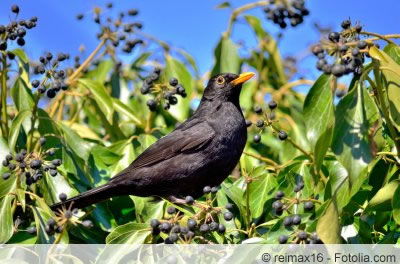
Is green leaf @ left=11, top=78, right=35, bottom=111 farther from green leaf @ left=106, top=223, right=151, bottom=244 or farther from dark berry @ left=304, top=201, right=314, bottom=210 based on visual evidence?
dark berry @ left=304, top=201, right=314, bottom=210

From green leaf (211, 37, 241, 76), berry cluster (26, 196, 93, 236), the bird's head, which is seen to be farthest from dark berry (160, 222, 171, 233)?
green leaf (211, 37, 241, 76)

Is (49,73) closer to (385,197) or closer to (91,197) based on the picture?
(91,197)

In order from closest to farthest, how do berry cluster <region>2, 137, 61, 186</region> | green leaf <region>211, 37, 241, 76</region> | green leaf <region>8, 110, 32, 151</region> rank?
berry cluster <region>2, 137, 61, 186</region> < green leaf <region>8, 110, 32, 151</region> < green leaf <region>211, 37, 241, 76</region>

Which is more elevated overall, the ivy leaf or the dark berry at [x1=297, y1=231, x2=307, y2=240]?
the ivy leaf

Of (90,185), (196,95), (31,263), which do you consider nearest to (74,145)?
(90,185)

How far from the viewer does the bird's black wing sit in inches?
215

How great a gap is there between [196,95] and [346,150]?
13.4 feet

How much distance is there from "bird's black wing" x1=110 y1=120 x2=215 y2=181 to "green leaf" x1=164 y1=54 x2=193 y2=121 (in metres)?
0.75

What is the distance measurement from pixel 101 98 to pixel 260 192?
168cm

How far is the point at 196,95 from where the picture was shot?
775cm

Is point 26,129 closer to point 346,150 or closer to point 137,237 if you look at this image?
point 137,237

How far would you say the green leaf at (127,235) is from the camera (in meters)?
3.88

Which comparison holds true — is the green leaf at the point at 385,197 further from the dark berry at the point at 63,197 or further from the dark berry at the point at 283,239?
the dark berry at the point at 63,197

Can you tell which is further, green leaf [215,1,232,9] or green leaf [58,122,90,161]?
green leaf [215,1,232,9]
